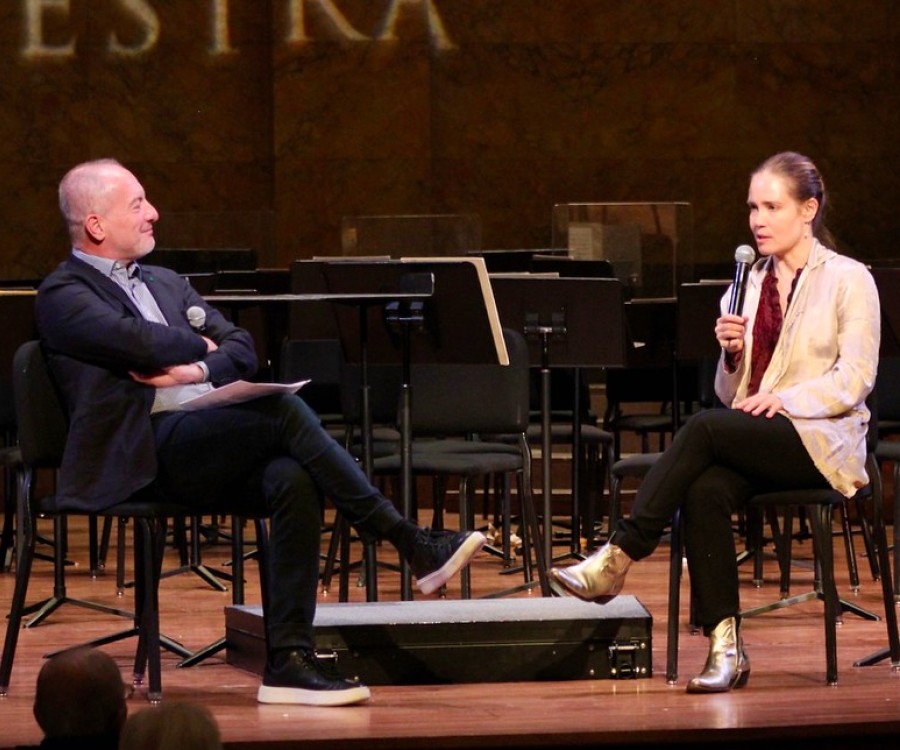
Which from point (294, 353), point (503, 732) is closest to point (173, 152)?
point (294, 353)

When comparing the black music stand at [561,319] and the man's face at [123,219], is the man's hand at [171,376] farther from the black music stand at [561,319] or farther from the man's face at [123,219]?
the black music stand at [561,319]

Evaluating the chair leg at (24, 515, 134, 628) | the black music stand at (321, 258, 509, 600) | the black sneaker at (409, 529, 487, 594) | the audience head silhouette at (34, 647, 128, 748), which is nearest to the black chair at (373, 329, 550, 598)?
the black music stand at (321, 258, 509, 600)

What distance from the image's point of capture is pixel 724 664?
155 inches

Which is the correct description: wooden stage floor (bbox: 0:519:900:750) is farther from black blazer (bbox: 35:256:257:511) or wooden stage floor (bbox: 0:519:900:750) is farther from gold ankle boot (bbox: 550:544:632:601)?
black blazer (bbox: 35:256:257:511)

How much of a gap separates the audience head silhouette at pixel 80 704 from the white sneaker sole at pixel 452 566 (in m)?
1.52

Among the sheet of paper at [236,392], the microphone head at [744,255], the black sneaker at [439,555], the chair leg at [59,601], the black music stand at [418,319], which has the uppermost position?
the microphone head at [744,255]

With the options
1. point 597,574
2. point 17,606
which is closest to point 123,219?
point 17,606

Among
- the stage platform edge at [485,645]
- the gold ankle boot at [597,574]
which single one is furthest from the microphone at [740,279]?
the stage platform edge at [485,645]

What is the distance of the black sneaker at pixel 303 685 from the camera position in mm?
3795

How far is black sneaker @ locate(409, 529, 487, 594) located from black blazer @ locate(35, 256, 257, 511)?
2.03 ft

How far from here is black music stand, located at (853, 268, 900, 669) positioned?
4.20 metres

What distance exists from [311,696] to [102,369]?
34.5 inches

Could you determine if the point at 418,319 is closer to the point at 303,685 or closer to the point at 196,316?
the point at 196,316

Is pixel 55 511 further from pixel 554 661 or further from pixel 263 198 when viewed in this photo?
pixel 263 198
